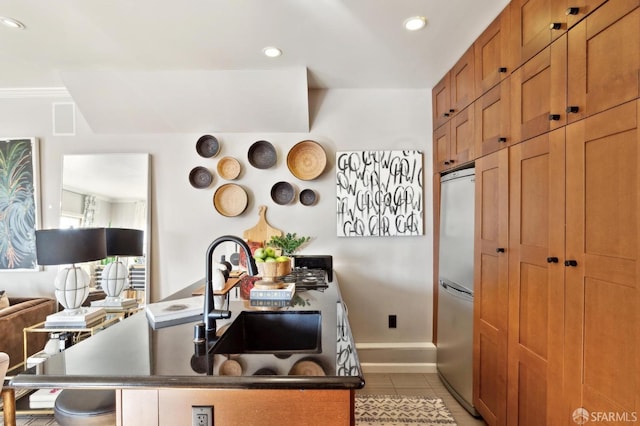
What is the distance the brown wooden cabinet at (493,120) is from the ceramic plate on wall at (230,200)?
1966 millimetres

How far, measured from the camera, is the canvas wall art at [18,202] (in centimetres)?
283

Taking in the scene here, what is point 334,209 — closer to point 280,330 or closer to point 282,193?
point 282,193

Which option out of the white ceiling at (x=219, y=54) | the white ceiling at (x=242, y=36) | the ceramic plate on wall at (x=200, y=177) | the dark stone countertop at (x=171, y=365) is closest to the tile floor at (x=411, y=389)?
the dark stone countertop at (x=171, y=365)

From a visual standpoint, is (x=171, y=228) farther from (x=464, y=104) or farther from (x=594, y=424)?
(x=594, y=424)

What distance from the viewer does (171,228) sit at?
2875mm

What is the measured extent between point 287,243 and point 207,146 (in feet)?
3.95

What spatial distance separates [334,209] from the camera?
2.85 meters

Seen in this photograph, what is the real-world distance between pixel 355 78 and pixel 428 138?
0.88m

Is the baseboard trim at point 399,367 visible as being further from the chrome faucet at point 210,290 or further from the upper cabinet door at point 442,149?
the chrome faucet at point 210,290

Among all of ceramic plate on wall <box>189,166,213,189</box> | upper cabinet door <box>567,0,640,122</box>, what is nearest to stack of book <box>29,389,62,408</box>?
ceramic plate on wall <box>189,166,213,189</box>

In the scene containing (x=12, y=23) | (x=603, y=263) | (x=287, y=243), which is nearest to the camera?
(x=603, y=263)

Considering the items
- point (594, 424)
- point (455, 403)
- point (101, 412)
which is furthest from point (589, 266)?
point (101, 412)

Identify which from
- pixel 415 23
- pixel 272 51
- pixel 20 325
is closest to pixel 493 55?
pixel 415 23

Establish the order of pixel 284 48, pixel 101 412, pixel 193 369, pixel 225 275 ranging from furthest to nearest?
pixel 284 48
pixel 225 275
pixel 101 412
pixel 193 369
